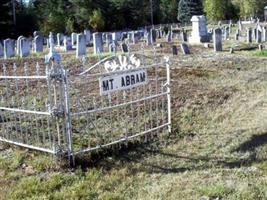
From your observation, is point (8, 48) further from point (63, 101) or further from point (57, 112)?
point (57, 112)

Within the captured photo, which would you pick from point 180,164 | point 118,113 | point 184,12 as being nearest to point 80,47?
point 118,113

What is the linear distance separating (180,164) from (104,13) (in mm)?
61207

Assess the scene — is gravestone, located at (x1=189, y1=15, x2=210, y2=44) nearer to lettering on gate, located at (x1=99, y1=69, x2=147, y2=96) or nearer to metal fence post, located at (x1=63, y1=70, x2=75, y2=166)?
lettering on gate, located at (x1=99, y1=69, x2=147, y2=96)

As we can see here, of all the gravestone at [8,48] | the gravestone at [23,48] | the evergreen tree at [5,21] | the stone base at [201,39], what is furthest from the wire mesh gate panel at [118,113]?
the evergreen tree at [5,21]

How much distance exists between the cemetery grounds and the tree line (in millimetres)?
42588

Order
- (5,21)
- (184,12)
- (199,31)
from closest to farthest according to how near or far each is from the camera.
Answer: (199,31) → (5,21) → (184,12)

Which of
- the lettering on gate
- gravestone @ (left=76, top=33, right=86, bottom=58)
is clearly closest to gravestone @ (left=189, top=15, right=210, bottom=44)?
gravestone @ (left=76, top=33, right=86, bottom=58)

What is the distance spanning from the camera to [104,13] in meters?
66.2

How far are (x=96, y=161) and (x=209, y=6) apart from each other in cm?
7130

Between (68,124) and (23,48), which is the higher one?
(23,48)

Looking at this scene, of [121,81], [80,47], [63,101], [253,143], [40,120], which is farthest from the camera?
[80,47]

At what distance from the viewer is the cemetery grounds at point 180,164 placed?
555cm

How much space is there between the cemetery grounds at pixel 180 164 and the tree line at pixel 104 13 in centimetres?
4259

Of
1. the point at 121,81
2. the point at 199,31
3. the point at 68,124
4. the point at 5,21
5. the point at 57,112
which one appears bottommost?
the point at 68,124
